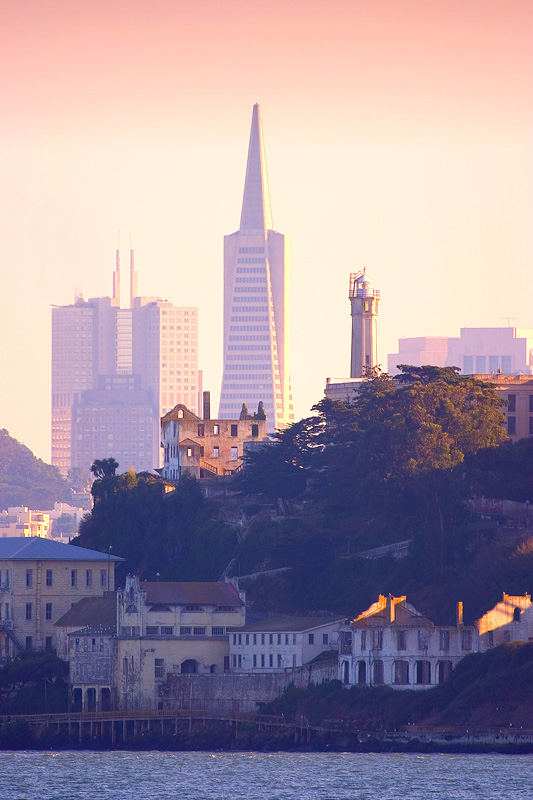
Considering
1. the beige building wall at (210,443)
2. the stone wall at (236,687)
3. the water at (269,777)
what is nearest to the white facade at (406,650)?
the stone wall at (236,687)

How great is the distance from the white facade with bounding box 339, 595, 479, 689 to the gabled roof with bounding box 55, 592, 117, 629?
56.2 feet

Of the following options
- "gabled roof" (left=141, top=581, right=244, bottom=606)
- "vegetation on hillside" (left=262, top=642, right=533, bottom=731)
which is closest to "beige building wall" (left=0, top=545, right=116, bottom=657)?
"gabled roof" (left=141, top=581, right=244, bottom=606)

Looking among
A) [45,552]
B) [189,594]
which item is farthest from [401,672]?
[45,552]

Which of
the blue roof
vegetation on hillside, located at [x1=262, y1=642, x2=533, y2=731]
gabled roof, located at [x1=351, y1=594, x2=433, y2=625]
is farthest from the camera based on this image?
the blue roof

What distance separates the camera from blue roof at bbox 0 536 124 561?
171500 mm

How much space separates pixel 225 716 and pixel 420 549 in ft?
58.0

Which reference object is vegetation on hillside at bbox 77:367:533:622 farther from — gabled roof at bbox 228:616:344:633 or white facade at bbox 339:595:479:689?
white facade at bbox 339:595:479:689

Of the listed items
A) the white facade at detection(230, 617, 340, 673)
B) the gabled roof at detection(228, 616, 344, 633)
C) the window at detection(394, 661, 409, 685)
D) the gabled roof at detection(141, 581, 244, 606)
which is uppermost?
the gabled roof at detection(141, 581, 244, 606)

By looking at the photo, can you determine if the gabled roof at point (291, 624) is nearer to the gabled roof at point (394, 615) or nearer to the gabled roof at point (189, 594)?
the gabled roof at point (189, 594)

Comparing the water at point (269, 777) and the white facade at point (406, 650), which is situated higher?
the white facade at point (406, 650)

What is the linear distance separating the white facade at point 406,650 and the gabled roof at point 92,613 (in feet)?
56.2

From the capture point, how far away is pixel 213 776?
138000 millimetres

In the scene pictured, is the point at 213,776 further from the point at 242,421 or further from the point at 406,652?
the point at 242,421

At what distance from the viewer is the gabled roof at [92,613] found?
16238cm
